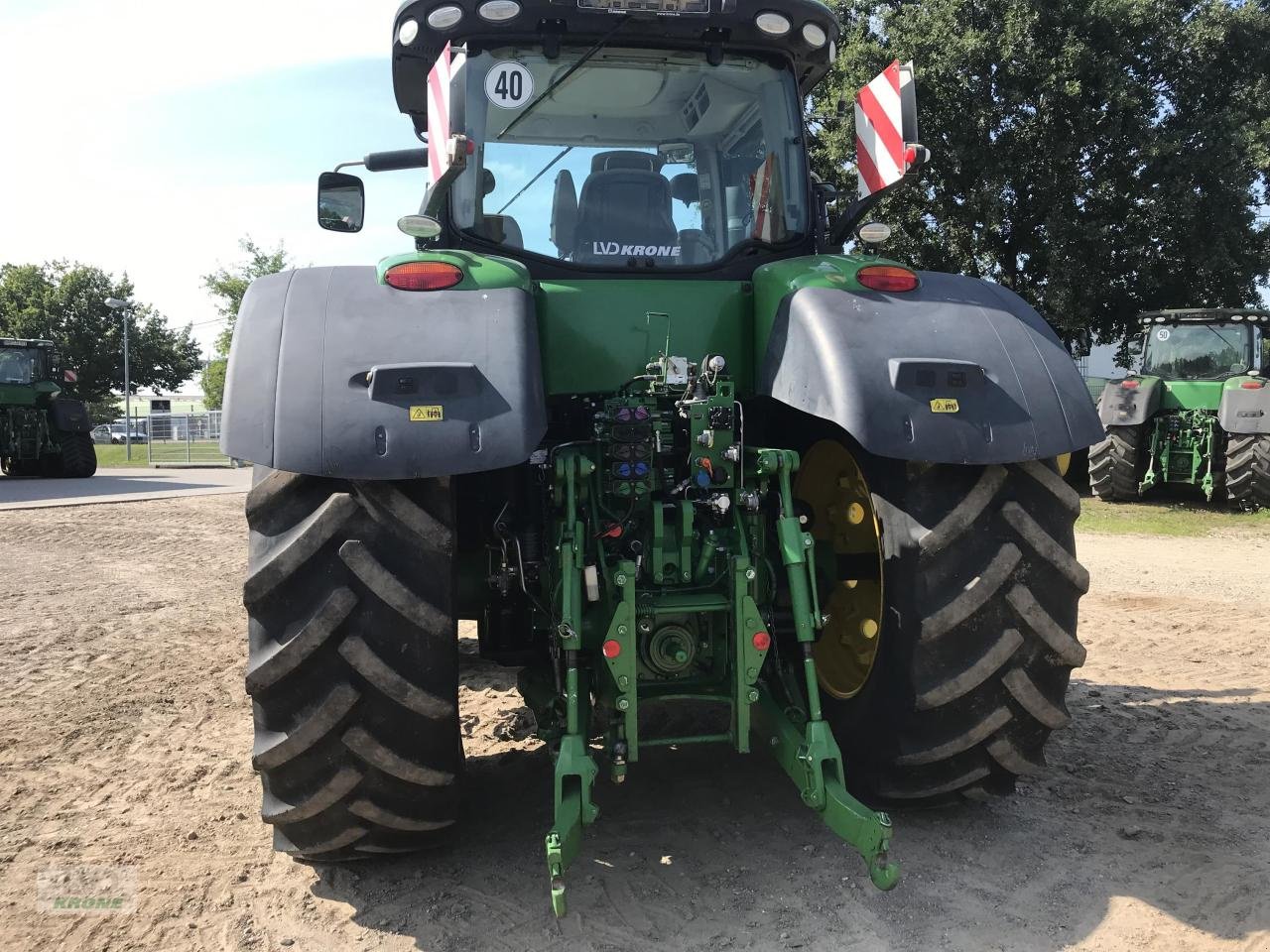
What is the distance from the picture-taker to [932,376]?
270cm

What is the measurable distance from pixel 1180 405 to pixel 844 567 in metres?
12.3

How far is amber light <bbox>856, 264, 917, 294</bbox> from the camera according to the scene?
3.04 meters

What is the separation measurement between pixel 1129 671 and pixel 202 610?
572 centimetres

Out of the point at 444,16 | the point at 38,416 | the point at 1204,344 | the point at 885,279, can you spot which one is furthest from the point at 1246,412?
the point at 38,416

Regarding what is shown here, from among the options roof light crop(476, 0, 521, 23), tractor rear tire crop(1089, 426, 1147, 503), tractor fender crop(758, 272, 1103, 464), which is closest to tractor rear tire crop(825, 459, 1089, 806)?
tractor fender crop(758, 272, 1103, 464)

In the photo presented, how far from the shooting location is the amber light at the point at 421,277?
2898 mm

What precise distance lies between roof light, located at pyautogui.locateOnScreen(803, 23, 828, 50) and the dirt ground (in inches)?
103

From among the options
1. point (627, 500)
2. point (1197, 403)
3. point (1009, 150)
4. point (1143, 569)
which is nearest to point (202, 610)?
point (627, 500)

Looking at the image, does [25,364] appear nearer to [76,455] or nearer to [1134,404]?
[76,455]

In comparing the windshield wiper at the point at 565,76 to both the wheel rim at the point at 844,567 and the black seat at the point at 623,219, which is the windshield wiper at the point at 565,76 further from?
the wheel rim at the point at 844,567

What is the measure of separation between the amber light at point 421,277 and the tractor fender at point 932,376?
3.25 ft

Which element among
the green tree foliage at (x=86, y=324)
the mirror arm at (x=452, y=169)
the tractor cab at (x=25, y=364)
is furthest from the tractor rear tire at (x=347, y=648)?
the green tree foliage at (x=86, y=324)

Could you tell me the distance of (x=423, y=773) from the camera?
8.71 feet

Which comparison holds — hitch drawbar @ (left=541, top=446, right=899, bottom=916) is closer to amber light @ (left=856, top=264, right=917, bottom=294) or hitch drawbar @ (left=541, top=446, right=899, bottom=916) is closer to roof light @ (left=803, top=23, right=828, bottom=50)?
amber light @ (left=856, top=264, right=917, bottom=294)
